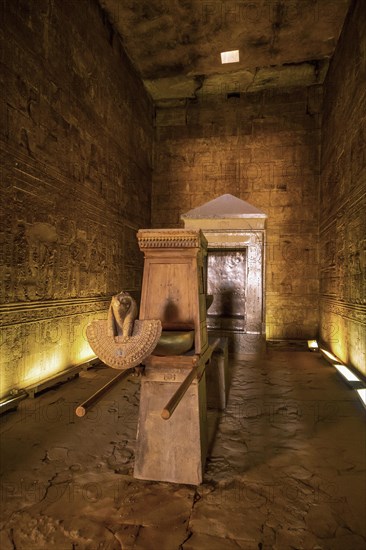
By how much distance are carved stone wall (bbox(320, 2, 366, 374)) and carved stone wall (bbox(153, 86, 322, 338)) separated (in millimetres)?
571

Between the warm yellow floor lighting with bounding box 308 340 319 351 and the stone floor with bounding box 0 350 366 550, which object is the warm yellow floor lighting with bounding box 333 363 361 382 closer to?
the stone floor with bounding box 0 350 366 550

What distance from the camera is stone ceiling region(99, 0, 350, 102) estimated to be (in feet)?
22.3

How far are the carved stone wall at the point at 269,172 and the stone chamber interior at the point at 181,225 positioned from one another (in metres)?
0.06

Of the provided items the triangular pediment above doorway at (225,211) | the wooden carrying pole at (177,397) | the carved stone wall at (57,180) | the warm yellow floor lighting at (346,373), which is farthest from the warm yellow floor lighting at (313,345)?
the wooden carrying pole at (177,397)

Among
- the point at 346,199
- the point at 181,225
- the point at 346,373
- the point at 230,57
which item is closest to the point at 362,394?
the point at 346,373

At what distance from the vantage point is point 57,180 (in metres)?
5.20

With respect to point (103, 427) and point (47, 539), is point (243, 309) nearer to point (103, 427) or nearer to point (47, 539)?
point (103, 427)

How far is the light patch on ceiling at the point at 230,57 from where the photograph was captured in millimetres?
8224

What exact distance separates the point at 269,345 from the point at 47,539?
7.75 metres

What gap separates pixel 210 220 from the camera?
7.33 metres

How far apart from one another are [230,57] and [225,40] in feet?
2.26

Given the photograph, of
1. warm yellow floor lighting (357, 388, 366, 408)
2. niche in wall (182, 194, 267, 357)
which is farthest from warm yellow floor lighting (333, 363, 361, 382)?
niche in wall (182, 194, 267, 357)

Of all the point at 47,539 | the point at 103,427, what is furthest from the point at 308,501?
the point at 103,427

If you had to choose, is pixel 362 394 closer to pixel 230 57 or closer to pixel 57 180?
pixel 57 180
